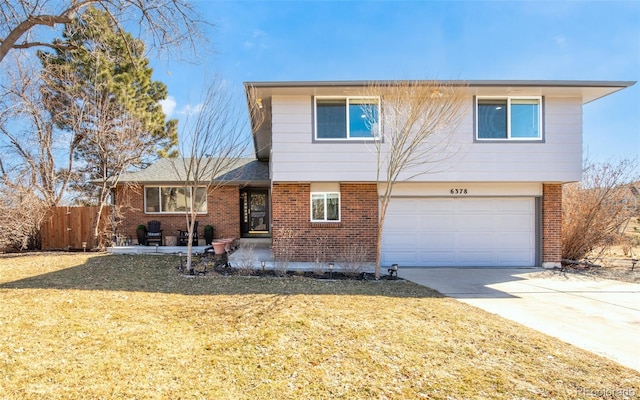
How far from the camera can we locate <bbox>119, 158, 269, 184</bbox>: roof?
11.9 meters

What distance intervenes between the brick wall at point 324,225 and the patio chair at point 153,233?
5.88m

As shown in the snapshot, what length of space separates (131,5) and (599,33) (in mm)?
14452

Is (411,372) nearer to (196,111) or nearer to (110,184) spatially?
(196,111)

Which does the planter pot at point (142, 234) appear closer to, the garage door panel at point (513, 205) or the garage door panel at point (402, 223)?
the garage door panel at point (402, 223)

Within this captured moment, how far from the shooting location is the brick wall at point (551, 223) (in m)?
8.90

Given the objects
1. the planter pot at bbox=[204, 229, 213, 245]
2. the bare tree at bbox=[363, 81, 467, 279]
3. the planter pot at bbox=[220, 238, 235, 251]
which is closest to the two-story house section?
the bare tree at bbox=[363, 81, 467, 279]

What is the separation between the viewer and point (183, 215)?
40.9ft

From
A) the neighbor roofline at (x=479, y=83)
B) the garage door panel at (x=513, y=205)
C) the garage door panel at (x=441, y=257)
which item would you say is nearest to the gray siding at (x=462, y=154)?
the neighbor roofline at (x=479, y=83)

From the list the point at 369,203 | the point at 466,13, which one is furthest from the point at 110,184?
the point at 466,13

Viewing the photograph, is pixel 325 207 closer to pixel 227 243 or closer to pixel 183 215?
pixel 227 243

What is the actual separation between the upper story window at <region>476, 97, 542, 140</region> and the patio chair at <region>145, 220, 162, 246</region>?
12096 mm

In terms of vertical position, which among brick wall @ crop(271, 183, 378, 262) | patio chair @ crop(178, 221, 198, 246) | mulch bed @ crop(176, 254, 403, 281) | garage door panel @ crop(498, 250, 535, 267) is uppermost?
brick wall @ crop(271, 183, 378, 262)

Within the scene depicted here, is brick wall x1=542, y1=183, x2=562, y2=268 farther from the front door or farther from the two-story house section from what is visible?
the front door

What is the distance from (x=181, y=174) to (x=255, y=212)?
3598mm
